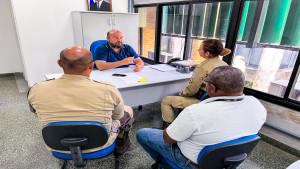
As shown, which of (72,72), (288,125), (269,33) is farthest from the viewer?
(269,33)

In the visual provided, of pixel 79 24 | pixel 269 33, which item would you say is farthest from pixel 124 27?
pixel 269 33

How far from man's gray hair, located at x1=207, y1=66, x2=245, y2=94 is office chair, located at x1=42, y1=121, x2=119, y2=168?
2.32ft

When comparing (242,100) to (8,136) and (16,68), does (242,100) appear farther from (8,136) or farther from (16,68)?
(16,68)

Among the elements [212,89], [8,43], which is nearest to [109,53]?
[212,89]

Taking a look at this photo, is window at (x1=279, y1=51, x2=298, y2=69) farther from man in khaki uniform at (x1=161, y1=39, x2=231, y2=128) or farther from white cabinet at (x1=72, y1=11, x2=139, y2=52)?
white cabinet at (x1=72, y1=11, x2=139, y2=52)

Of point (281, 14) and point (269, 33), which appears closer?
point (281, 14)

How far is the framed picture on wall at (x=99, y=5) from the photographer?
3555mm

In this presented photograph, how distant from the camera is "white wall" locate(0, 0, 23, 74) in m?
3.72

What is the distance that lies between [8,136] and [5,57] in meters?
2.82

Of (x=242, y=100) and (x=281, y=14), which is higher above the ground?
(x=281, y=14)

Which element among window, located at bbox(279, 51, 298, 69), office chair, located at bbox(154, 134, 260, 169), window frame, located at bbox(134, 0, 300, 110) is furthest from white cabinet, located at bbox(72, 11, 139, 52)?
office chair, located at bbox(154, 134, 260, 169)

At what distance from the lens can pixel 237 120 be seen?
0.92 meters

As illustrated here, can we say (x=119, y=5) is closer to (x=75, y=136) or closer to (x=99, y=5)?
(x=99, y=5)

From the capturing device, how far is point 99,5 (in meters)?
3.63
